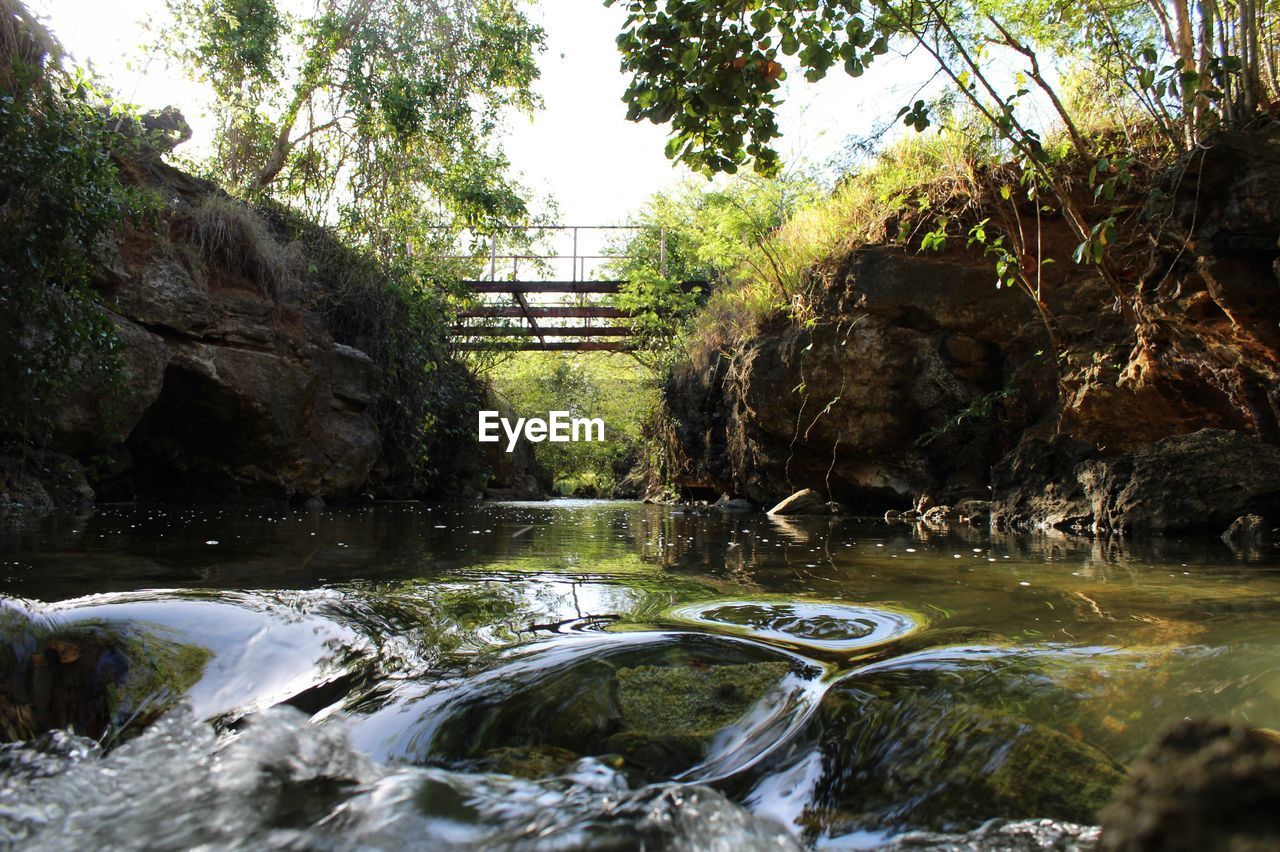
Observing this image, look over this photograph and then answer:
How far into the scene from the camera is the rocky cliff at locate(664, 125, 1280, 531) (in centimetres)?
529

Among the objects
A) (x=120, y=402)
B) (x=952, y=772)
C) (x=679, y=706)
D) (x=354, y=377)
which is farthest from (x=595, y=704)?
(x=354, y=377)

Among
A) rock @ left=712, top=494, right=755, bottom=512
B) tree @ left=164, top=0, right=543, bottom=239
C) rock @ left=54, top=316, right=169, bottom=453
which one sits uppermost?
tree @ left=164, top=0, right=543, bottom=239

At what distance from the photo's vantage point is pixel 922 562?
496 cm

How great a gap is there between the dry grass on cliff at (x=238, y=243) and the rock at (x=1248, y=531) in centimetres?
1184

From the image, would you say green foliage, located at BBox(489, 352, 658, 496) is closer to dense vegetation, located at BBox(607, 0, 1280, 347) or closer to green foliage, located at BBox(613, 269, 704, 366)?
green foliage, located at BBox(613, 269, 704, 366)

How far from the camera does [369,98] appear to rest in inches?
550

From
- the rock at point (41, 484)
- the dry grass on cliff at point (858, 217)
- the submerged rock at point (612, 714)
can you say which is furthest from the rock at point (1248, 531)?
the rock at point (41, 484)

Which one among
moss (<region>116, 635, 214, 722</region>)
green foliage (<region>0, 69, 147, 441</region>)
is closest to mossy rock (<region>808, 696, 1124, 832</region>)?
moss (<region>116, 635, 214, 722</region>)

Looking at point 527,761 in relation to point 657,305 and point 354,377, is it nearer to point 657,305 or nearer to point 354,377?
point 354,377

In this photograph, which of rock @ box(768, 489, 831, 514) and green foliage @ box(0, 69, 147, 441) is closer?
green foliage @ box(0, 69, 147, 441)

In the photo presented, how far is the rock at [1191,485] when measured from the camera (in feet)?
20.0

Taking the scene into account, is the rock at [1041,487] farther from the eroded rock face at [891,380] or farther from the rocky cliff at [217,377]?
the rocky cliff at [217,377]

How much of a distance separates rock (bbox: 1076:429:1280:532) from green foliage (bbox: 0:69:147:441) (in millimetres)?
8786

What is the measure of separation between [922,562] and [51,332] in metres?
6.90
